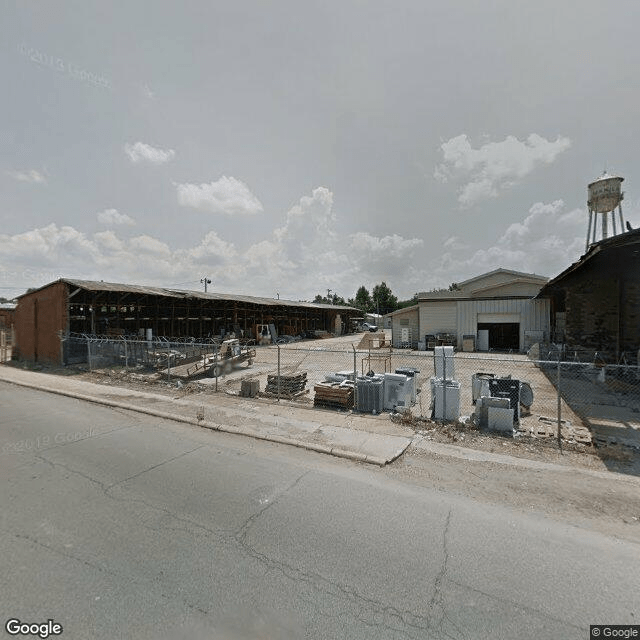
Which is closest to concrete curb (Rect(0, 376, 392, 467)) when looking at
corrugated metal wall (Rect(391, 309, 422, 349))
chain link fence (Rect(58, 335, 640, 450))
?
chain link fence (Rect(58, 335, 640, 450))

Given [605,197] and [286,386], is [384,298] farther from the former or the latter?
[286,386]

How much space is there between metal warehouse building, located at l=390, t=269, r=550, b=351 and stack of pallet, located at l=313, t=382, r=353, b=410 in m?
19.2

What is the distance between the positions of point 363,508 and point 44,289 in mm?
24151

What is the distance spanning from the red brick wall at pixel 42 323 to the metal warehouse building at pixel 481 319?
25.5m

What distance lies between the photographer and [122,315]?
83.2 feet

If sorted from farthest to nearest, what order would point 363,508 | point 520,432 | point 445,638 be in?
point 520,432, point 363,508, point 445,638

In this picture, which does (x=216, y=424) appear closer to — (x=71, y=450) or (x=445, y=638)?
(x=71, y=450)

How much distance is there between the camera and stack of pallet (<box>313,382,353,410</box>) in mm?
9750

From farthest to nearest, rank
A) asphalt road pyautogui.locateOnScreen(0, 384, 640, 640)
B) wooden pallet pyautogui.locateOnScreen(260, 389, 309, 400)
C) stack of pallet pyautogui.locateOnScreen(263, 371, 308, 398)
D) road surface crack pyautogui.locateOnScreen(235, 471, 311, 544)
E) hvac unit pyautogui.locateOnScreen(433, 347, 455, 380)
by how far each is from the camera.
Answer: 1. stack of pallet pyautogui.locateOnScreen(263, 371, 308, 398)
2. wooden pallet pyautogui.locateOnScreen(260, 389, 309, 400)
3. hvac unit pyautogui.locateOnScreen(433, 347, 455, 380)
4. road surface crack pyautogui.locateOnScreen(235, 471, 311, 544)
5. asphalt road pyautogui.locateOnScreen(0, 384, 640, 640)

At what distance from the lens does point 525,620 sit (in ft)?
9.02

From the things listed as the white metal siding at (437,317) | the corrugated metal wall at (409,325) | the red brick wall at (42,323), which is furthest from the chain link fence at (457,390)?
the corrugated metal wall at (409,325)

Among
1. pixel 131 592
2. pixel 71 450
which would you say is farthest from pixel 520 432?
pixel 71 450

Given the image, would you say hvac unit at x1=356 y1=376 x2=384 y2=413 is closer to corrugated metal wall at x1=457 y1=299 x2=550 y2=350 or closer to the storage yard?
the storage yard

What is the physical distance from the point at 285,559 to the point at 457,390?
6.53m
